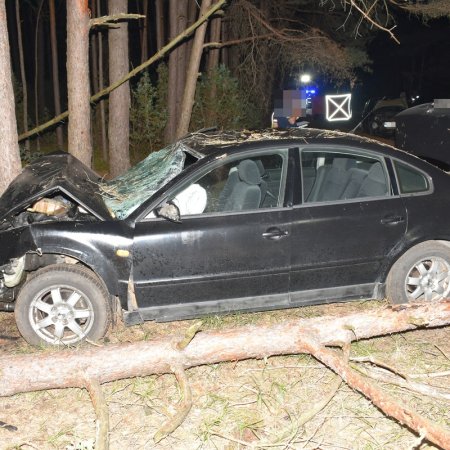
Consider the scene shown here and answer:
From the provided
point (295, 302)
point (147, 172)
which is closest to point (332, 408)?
point (295, 302)

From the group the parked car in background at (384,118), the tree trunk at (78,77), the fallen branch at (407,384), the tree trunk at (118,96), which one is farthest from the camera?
the parked car in background at (384,118)

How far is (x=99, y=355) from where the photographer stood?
349 centimetres

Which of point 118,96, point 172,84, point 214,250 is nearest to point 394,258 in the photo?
point 214,250

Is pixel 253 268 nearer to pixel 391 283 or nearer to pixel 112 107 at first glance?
pixel 391 283

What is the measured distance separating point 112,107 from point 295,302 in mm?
7250

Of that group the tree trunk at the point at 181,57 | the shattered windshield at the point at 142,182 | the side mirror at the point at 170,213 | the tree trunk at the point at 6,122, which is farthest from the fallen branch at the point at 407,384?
the tree trunk at the point at 181,57

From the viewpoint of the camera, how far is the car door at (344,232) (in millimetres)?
4230

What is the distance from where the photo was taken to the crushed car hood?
160 inches

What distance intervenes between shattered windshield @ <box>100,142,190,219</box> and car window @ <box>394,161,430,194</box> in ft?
5.93

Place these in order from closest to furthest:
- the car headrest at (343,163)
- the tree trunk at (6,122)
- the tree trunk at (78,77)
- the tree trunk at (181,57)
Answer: the car headrest at (343,163) → the tree trunk at (6,122) → the tree trunk at (78,77) → the tree trunk at (181,57)

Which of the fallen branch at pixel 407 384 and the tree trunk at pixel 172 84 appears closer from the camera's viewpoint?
the fallen branch at pixel 407 384

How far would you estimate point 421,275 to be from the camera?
4.56 meters

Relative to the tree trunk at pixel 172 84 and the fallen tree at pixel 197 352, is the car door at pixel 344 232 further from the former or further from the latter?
the tree trunk at pixel 172 84

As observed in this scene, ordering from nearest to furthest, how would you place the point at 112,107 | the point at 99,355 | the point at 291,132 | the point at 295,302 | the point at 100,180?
the point at 99,355
the point at 295,302
the point at 291,132
the point at 100,180
the point at 112,107
